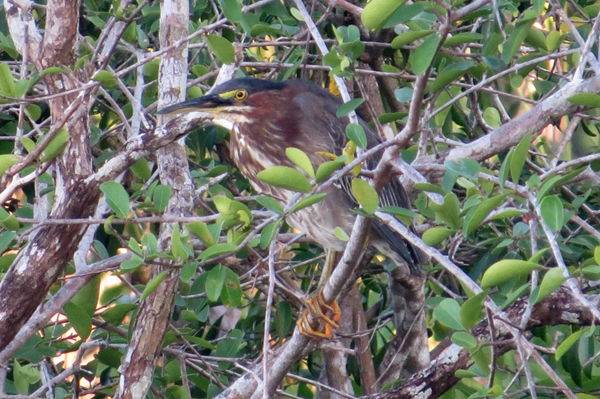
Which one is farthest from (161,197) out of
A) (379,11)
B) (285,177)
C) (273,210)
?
(379,11)

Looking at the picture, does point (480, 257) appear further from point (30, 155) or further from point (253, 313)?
point (30, 155)

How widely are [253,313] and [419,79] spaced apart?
1.93 meters

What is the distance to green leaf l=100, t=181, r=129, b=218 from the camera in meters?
1.85

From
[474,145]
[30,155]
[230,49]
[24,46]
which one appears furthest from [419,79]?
[24,46]

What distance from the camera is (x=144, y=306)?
2324 mm

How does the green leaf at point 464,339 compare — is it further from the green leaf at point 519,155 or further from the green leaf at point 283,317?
the green leaf at point 283,317

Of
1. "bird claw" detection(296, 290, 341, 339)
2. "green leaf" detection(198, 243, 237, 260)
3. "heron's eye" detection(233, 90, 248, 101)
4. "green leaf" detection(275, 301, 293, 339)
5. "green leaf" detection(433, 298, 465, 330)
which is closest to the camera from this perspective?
"green leaf" detection(433, 298, 465, 330)

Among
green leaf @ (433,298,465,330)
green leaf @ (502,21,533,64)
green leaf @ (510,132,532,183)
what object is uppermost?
green leaf @ (502,21,533,64)

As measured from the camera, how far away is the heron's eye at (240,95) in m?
2.72

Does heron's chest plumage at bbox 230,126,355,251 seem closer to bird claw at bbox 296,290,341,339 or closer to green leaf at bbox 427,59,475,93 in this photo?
bird claw at bbox 296,290,341,339

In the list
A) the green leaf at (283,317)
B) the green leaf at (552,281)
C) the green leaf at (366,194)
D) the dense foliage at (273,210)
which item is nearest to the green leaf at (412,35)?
the dense foliage at (273,210)

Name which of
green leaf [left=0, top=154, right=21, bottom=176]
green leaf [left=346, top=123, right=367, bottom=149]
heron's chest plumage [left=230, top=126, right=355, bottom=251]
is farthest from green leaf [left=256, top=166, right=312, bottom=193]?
heron's chest plumage [left=230, top=126, right=355, bottom=251]

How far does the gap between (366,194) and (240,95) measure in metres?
1.31

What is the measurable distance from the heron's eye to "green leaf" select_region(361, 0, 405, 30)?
4.44ft
